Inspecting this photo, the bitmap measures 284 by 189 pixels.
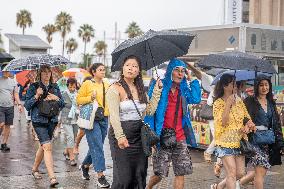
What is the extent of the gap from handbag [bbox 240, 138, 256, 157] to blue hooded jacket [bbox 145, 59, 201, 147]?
21.6 inches

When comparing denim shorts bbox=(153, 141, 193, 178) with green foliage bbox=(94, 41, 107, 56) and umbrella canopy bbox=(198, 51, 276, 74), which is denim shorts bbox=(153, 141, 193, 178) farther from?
green foliage bbox=(94, 41, 107, 56)

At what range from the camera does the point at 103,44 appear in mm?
93562

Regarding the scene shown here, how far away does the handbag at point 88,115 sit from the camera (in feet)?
24.9

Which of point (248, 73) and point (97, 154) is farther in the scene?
point (97, 154)

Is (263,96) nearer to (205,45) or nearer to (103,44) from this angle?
(205,45)

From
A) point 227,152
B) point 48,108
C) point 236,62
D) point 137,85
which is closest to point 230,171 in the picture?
point 227,152

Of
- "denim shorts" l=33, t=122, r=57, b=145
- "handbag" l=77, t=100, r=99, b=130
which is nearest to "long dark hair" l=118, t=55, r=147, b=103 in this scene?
"handbag" l=77, t=100, r=99, b=130

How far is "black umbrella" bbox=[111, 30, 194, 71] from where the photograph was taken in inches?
225

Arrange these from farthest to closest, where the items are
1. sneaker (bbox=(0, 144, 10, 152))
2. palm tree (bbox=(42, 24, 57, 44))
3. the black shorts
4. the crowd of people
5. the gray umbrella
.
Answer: palm tree (bbox=(42, 24, 57, 44)) → the black shorts → sneaker (bbox=(0, 144, 10, 152)) → the gray umbrella → the crowd of people

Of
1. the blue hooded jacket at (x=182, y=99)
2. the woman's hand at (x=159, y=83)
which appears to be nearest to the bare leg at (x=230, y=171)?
the blue hooded jacket at (x=182, y=99)

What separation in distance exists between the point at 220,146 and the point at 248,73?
52.2 inches

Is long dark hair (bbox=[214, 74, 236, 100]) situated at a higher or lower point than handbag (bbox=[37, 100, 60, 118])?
higher

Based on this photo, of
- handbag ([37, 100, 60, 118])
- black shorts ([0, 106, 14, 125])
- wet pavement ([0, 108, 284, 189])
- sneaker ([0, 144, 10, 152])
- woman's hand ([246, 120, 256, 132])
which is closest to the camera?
woman's hand ([246, 120, 256, 132])

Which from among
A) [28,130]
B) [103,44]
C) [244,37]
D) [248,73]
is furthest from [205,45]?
[103,44]
